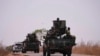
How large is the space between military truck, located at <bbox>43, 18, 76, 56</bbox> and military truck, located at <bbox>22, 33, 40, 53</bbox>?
38.2ft

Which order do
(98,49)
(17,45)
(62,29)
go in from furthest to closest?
1. (17,45)
2. (98,49)
3. (62,29)

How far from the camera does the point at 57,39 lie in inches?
852

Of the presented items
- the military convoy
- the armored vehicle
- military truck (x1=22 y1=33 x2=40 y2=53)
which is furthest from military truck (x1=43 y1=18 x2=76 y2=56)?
the armored vehicle

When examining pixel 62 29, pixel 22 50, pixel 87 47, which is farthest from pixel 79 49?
pixel 62 29

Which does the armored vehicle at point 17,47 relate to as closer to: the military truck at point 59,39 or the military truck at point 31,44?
the military truck at point 31,44

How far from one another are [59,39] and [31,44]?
528 inches

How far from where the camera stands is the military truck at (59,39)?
21297mm

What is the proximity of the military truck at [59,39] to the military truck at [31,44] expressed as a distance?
38.2ft

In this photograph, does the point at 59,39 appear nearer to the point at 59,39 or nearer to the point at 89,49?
the point at 59,39

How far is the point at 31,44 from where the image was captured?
34.8 metres

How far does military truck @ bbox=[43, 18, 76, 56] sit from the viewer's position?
21.3 m

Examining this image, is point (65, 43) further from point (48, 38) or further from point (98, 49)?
point (98, 49)

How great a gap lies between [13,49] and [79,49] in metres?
7.35

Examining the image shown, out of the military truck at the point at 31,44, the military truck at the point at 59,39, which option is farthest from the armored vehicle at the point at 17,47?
the military truck at the point at 59,39
